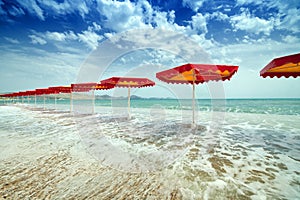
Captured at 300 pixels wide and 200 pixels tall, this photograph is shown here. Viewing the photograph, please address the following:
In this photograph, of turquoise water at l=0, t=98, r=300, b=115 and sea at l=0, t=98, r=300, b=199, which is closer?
sea at l=0, t=98, r=300, b=199

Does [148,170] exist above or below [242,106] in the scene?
above

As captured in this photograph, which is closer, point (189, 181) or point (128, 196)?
point (128, 196)

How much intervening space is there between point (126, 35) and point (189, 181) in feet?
26.8

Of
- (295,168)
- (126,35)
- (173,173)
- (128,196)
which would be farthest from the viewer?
(126,35)

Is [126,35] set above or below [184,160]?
above

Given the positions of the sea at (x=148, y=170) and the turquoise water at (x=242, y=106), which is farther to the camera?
the turquoise water at (x=242, y=106)

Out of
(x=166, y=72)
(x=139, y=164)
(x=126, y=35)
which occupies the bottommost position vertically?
(x=139, y=164)

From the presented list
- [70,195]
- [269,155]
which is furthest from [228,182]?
[70,195]

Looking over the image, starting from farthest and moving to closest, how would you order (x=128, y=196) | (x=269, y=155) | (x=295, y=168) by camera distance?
(x=269, y=155)
(x=295, y=168)
(x=128, y=196)

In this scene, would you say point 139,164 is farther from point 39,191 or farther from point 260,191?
point 260,191

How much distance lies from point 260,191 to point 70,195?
261 cm

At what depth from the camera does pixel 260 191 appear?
6.42 ft

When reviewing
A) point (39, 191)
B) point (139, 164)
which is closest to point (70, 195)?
point (39, 191)

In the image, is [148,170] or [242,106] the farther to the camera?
[242,106]
